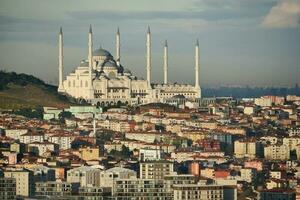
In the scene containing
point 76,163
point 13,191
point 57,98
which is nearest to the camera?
point 13,191

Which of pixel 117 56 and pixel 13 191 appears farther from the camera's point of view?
pixel 117 56

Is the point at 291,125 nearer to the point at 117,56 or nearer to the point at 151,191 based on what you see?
the point at 117,56

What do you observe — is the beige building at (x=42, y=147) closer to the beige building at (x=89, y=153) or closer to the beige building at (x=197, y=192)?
the beige building at (x=89, y=153)

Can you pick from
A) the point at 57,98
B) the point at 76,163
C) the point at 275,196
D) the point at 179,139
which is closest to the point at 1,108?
the point at 57,98

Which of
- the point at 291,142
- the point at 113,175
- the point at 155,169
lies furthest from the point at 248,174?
the point at 291,142

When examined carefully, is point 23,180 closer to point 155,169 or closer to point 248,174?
point 155,169

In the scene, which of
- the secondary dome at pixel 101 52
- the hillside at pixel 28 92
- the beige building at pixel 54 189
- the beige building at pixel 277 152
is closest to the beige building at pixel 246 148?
the beige building at pixel 277 152
